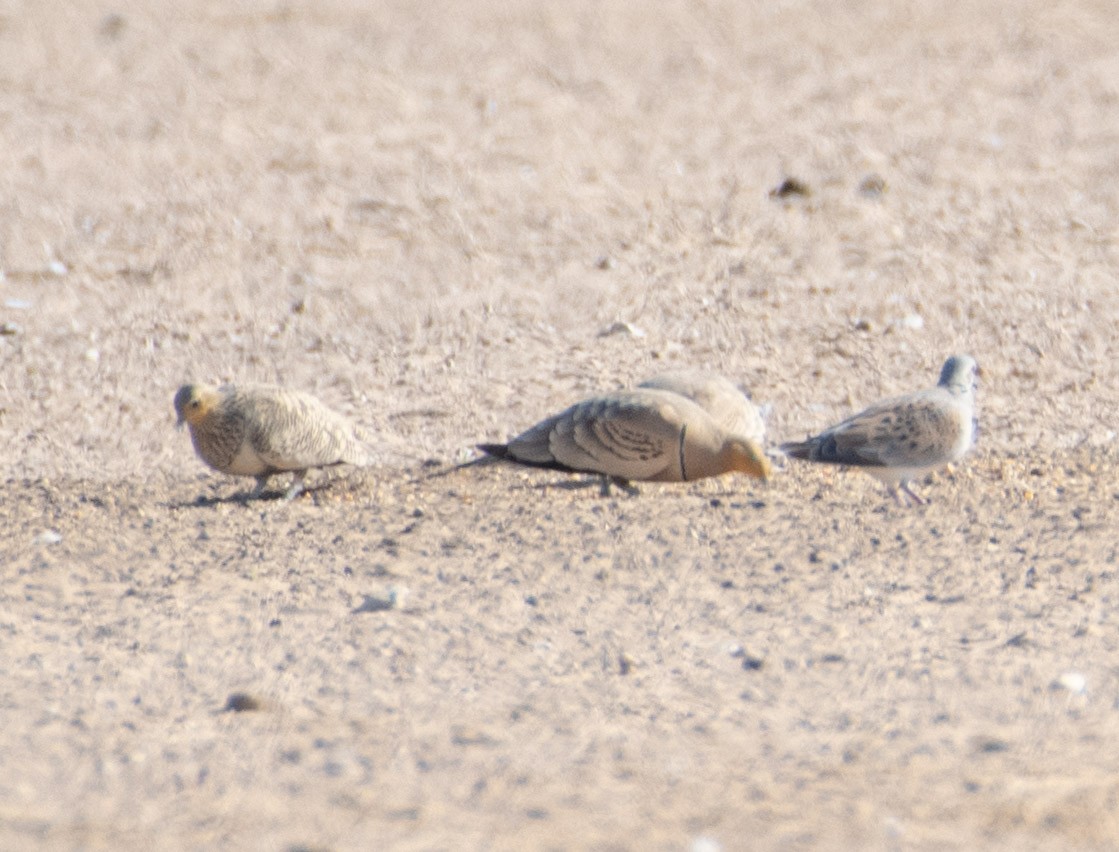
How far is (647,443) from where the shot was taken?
6.25 meters

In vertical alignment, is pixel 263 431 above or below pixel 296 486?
above

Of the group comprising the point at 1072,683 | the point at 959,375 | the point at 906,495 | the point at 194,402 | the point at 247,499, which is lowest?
the point at 1072,683

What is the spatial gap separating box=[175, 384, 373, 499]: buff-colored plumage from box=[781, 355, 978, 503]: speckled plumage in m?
1.87

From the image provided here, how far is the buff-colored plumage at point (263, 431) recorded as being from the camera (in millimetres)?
6344

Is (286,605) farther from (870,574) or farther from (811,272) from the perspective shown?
(811,272)

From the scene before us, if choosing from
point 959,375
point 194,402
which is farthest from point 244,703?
point 959,375

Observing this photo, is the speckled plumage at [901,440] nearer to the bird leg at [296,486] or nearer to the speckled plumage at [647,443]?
the speckled plumage at [647,443]

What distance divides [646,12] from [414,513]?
7956mm

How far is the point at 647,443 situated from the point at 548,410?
1.59 m

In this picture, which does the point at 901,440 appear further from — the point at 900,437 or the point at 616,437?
the point at 616,437

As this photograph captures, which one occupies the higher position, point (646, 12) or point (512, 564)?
point (646, 12)

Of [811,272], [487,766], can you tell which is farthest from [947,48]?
[487,766]

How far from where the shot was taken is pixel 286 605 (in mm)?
5391

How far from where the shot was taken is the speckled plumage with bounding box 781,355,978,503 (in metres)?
6.20
